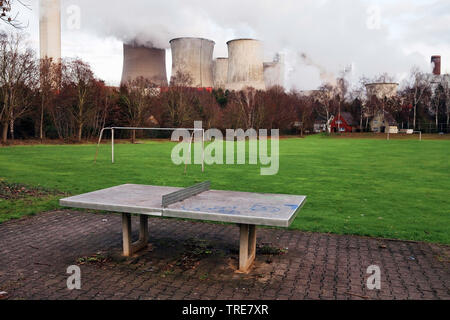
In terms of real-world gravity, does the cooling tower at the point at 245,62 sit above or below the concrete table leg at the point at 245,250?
above

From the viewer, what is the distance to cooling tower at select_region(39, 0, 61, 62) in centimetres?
4628

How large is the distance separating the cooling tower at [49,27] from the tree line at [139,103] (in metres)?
13.1

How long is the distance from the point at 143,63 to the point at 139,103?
14523 millimetres

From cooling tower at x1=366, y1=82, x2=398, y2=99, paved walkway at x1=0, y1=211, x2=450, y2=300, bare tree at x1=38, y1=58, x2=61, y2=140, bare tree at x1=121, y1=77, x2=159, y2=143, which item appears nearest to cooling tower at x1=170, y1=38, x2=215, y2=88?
bare tree at x1=121, y1=77, x2=159, y2=143

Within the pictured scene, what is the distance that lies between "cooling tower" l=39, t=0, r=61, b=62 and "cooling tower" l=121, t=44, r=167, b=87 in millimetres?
8113

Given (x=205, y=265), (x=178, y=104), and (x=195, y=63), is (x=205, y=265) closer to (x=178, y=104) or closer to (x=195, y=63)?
(x=178, y=104)

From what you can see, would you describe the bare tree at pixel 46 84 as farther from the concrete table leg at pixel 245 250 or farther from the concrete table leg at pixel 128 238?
the concrete table leg at pixel 245 250

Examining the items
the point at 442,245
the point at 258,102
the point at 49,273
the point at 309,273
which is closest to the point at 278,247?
the point at 309,273

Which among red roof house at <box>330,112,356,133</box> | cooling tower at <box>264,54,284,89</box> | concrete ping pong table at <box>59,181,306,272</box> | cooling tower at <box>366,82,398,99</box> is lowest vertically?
concrete ping pong table at <box>59,181,306,272</box>

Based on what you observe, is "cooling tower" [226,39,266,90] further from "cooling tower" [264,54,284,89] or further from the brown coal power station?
"cooling tower" [264,54,284,89]

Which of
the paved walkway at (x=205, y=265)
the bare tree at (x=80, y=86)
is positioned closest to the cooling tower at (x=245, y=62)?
the bare tree at (x=80, y=86)

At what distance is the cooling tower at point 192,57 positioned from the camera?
46.1 metres
